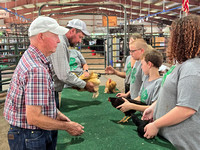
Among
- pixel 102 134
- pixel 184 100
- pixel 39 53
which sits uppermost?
pixel 39 53

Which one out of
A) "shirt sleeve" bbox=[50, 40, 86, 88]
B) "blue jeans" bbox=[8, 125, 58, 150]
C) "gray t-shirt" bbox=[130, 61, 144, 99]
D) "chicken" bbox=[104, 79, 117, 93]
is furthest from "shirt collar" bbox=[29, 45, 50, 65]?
"chicken" bbox=[104, 79, 117, 93]

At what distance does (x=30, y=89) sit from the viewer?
4.13 ft

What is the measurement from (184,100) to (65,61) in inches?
67.7

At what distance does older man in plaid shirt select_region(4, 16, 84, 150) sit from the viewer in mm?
1271

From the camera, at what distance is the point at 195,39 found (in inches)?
50.2

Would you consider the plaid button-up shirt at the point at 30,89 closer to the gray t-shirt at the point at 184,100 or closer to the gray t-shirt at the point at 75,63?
the gray t-shirt at the point at 184,100

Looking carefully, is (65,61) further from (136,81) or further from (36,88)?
(36,88)

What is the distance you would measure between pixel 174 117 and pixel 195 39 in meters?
0.51

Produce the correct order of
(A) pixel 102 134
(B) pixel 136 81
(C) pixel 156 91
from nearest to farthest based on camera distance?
1. (A) pixel 102 134
2. (C) pixel 156 91
3. (B) pixel 136 81

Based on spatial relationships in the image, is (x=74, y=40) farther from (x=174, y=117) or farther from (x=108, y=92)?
(x=174, y=117)

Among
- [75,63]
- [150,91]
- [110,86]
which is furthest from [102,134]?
[75,63]

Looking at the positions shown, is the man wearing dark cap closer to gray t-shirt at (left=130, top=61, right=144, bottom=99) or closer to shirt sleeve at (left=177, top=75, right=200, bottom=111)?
gray t-shirt at (left=130, top=61, right=144, bottom=99)

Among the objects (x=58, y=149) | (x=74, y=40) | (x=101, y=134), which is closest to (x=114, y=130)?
(x=101, y=134)

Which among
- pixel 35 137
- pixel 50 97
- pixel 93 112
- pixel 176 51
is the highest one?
pixel 176 51
